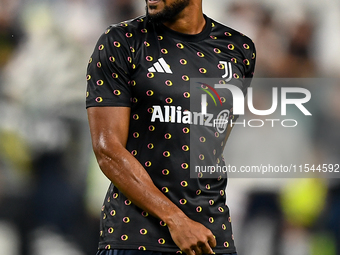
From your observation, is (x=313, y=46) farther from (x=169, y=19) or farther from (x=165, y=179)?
(x=165, y=179)

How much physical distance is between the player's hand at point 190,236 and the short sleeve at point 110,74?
394mm

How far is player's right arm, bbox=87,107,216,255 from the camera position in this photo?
135cm

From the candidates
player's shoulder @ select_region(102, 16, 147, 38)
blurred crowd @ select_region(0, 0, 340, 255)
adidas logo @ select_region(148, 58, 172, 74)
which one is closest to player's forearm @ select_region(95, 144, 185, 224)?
adidas logo @ select_region(148, 58, 172, 74)

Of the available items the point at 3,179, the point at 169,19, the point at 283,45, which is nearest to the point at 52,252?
the point at 3,179

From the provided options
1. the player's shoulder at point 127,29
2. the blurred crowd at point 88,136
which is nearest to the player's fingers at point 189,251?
the player's shoulder at point 127,29

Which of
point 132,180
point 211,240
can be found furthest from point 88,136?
point 211,240

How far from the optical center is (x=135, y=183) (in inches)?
55.1

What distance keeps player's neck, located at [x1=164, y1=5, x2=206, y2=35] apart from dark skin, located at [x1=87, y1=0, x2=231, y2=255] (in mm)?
382

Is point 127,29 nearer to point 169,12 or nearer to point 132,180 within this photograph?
point 169,12

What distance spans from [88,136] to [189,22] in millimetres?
1080

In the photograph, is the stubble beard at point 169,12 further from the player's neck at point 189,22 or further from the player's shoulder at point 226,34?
the player's shoulder at point 226,34

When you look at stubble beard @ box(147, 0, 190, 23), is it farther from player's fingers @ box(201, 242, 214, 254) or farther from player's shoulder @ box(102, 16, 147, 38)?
player's fingers @ box(201, 242, 214, 254)

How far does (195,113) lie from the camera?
1.57 meters

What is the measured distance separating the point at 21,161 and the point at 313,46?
5.38 ft
